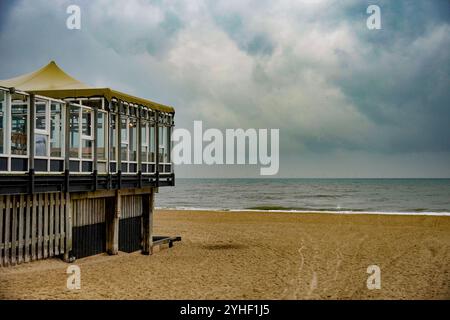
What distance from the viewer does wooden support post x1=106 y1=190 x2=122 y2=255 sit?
1480cm

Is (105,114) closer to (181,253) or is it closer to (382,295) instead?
(181,253)

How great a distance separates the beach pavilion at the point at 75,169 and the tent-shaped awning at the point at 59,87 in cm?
3

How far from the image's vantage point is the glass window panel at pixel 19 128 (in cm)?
1223

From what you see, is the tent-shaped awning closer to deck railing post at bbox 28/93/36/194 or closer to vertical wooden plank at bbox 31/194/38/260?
deck railing post at bbox 28/93/36/194

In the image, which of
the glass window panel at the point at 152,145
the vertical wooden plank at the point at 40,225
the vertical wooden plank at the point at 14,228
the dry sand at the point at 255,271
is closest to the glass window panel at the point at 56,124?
the vertical wooden plank at the point at 40,225

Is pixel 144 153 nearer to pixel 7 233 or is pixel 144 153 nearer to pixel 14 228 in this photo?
pixel 14 228

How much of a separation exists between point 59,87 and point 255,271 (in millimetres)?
7921

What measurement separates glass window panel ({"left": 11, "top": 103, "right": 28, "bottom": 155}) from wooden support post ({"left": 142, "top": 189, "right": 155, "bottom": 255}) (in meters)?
4.36

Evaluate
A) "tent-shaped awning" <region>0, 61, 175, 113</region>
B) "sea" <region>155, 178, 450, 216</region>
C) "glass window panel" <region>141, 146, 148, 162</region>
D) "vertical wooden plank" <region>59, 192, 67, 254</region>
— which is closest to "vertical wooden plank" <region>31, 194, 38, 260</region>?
"vertical wooden plank" <region>59, 192, 67, 254</region>

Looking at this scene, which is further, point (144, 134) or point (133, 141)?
point (144, 134)

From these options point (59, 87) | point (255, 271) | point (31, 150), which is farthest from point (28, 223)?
point (255, 271)

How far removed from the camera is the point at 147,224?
16.6 metres

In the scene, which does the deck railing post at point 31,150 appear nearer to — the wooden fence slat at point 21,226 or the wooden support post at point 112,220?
the wooden fence slat at point 21,226

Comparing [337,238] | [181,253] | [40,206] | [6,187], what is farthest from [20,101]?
[337,238]
